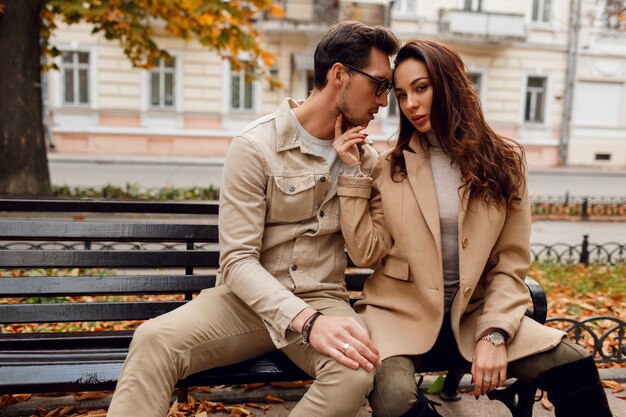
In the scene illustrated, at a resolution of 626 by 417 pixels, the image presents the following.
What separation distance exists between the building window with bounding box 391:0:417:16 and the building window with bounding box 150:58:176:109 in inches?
331

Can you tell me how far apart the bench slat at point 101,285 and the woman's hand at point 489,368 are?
1329 mm

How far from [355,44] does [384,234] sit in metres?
0.80

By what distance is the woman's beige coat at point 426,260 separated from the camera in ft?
7.86

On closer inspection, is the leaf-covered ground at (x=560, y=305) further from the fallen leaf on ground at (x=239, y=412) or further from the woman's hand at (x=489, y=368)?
the woman's hand at (x=489, y=368)

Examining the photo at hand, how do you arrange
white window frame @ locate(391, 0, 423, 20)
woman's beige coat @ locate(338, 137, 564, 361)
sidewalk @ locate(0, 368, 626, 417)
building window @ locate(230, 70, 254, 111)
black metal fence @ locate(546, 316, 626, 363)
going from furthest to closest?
white window frame @ locate(391, 0, 423, 20)
building window @ locate(230, 70, 254, 111)
black metal fence @ locate(546, 316, 626, 363)
sidewalk @ locate(0, 368, 626, 417)
woman's beige coat @ locate(338, 137, 564, 361)

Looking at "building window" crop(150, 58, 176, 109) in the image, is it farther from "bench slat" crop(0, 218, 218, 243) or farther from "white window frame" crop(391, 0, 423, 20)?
"bench slat" crop(0, 218, 218, 243)

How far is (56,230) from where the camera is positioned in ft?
9.29

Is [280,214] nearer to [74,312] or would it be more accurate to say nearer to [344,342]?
[344,342]

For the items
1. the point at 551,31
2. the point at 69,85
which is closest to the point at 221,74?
the point at 69,85

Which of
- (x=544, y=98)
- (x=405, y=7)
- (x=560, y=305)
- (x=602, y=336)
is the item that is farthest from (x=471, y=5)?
(x=602, y=336)

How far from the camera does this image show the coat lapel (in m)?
2.44

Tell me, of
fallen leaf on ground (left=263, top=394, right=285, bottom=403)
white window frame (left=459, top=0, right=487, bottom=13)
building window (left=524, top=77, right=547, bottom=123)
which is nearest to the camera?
fallen leaf on ground (left=263, top=394, right=285, bottom=403)

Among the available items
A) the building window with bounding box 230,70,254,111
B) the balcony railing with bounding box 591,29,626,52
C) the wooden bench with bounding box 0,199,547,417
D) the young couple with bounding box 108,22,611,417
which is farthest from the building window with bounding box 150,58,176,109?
the young couple with bounding box 108,22,611,417

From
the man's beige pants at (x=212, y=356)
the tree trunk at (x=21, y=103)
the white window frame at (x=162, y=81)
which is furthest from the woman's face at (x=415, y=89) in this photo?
the white window frame at (x=162, y=81)
